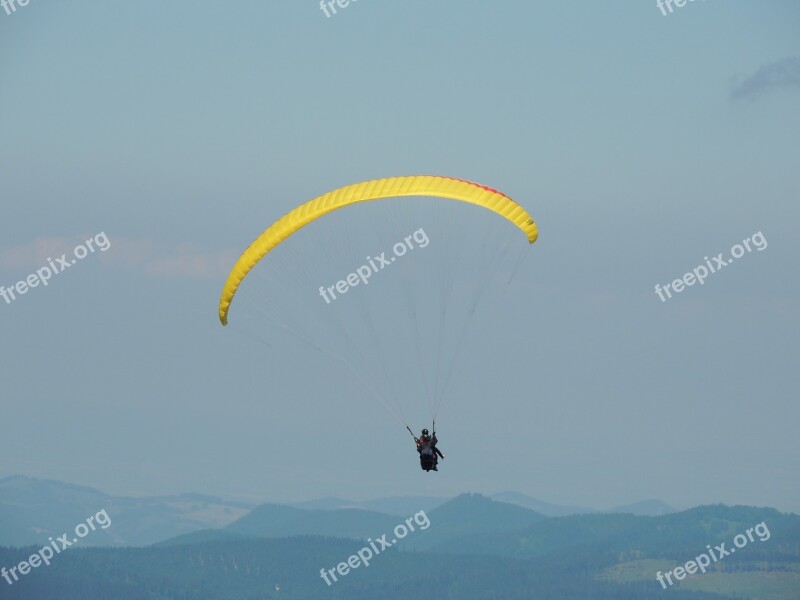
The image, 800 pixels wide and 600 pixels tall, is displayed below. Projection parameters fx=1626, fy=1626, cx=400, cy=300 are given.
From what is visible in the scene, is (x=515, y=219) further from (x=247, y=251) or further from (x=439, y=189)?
(x=247, y=251)

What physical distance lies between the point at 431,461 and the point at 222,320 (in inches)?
412

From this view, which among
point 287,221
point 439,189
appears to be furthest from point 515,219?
point 287,221

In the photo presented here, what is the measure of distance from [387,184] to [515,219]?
4880mm

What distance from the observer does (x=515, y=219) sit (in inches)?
2331

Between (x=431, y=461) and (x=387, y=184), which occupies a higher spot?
(x=387, y=184)

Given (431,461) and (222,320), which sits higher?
(222,320)

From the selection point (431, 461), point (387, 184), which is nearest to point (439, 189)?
point (387, 184)

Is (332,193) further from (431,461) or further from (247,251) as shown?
(431,461)

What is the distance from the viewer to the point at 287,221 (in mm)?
59656

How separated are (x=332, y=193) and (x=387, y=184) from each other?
87.5 inches

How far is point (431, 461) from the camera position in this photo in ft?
189

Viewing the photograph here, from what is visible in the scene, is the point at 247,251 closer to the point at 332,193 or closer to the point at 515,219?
the point at 332,193

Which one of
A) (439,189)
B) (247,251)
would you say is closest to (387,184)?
(439,189)

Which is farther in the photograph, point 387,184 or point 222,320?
point 222,320
